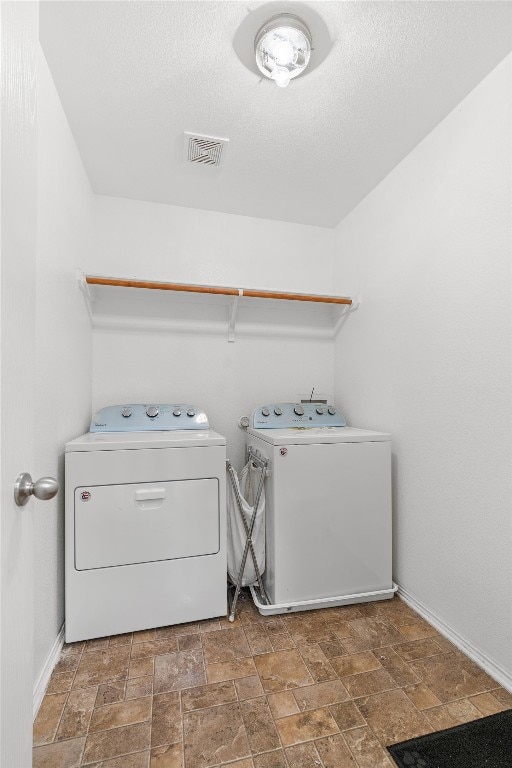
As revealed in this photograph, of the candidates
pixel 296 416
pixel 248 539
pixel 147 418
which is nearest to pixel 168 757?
pixel 248 539

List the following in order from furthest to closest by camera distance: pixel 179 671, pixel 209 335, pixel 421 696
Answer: pixel 209 335 < pixel 179 671 < pixel 421 696

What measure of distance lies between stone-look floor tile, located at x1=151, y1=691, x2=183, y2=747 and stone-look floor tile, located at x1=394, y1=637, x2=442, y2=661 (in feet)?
3.04

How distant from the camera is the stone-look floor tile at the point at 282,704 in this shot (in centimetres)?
127

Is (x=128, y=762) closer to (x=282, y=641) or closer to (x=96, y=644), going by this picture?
(x=96, y=644)

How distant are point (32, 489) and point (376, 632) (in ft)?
5.67

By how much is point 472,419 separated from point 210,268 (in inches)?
75.5

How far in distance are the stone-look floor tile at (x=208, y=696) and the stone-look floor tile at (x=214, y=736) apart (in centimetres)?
2

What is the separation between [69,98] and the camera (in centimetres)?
165

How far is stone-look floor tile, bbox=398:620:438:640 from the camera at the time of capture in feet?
5.48

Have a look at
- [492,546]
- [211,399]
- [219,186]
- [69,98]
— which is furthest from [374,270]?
[69,98]

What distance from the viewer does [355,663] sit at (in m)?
1.50

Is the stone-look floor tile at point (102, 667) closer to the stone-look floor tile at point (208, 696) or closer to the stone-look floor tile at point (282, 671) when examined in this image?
the stone-look floor tile at point (208, 696)

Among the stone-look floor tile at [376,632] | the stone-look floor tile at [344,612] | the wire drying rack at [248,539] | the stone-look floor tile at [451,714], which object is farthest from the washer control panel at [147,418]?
the stone-look floor tile at [451,714]

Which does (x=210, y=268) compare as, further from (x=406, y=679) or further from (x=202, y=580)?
(x=406, y=679)
